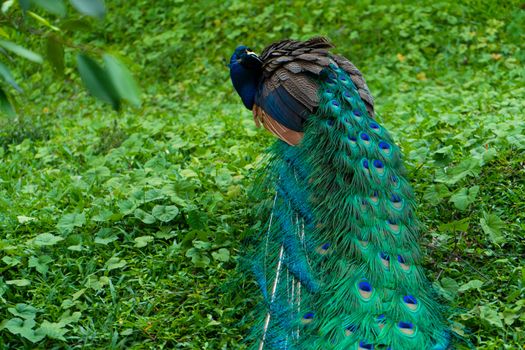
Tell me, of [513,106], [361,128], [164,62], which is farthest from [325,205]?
[164,62]

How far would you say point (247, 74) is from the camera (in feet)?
14.2

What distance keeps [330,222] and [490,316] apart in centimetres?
82

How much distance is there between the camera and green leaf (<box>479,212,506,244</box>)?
3.62 metres

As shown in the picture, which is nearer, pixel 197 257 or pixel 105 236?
pixel 197 257

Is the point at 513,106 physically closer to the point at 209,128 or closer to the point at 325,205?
the point at 209,128

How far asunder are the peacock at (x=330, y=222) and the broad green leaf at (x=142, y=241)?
0.59 meters

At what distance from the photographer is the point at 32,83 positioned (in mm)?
8344

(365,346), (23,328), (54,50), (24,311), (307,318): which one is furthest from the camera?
(24,311)

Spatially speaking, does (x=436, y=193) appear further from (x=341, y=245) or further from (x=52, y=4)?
(x=52, y=4)

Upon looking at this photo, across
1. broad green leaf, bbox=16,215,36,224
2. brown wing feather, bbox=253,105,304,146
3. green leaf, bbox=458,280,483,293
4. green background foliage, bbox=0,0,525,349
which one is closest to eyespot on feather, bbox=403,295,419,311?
green background foliage, bbox=0,0,525,349

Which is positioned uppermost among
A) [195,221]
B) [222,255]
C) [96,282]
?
[96,282]

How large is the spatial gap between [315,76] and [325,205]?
875 millimetres

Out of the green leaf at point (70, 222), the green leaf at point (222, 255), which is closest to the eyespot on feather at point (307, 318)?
the green leaf at point (222, 255)

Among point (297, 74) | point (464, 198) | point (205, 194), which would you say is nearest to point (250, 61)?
point (297, 74)
